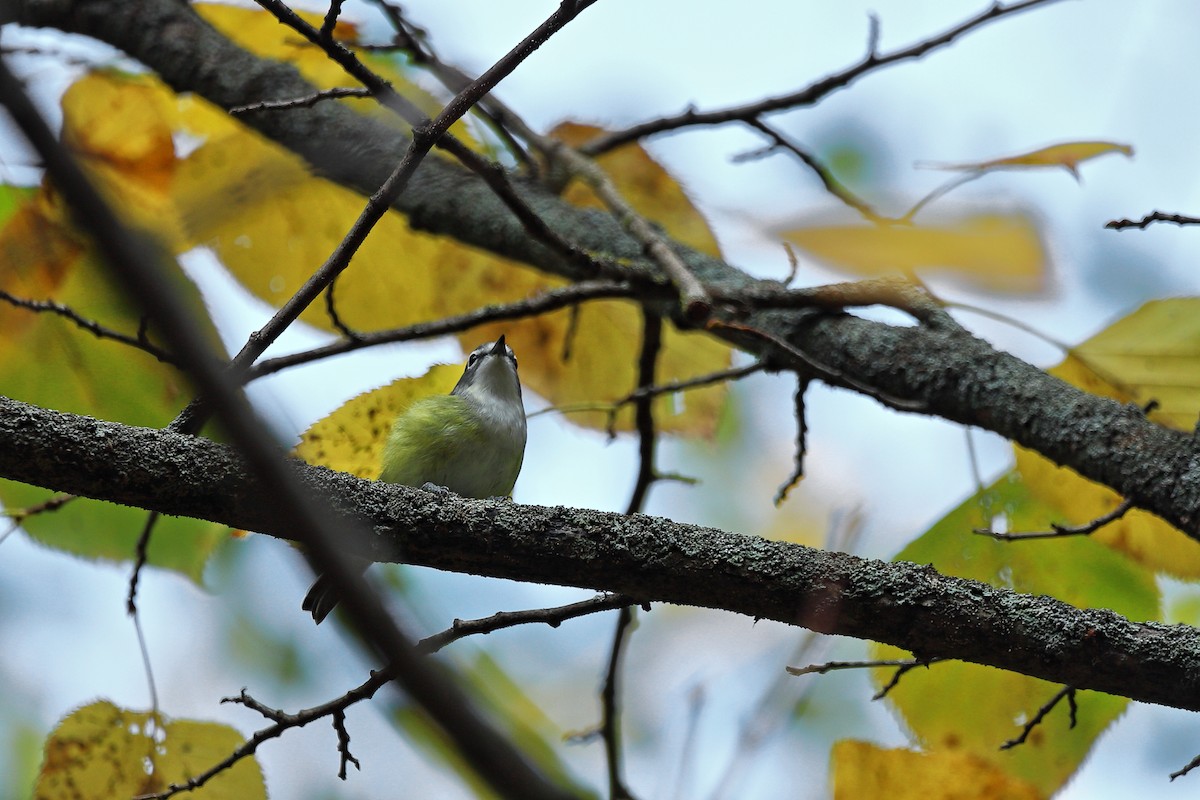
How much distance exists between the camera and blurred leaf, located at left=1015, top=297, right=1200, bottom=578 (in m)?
3.16

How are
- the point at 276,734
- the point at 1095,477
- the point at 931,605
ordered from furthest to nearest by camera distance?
the point at 1095,477 < the point at 276,734 < the point at 931,605

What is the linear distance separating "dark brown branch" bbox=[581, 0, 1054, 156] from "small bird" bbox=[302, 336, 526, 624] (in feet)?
3.20

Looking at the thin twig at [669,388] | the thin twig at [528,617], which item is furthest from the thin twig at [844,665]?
the thin twig at [669,388]

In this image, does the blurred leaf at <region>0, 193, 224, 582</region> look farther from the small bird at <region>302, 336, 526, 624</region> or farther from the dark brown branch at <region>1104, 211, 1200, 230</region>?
the dark brown branch at <region>1104, 211, 1200, 230</region>

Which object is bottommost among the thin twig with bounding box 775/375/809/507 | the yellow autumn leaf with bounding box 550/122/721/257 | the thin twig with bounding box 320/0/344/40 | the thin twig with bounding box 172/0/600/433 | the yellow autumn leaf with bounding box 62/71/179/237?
the thin twig with bounding box 775/375/809/507

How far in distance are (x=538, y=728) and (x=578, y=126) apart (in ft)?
8.18

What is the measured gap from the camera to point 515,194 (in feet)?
10.4

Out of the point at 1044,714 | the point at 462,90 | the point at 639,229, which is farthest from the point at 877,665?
the point at 462,90

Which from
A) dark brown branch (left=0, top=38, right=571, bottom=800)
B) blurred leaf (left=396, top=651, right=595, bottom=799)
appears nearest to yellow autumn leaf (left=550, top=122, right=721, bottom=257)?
blurred leaf (left=396, top=651, right=595, bottom=799)

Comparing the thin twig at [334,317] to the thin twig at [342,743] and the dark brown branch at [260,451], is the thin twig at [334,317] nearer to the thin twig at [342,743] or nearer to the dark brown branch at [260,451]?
the thin twig at [342,743]

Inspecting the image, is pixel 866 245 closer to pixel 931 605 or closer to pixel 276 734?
pixel 931 605

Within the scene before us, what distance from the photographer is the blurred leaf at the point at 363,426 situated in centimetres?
305

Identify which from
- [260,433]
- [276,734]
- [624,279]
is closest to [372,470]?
[276,734]

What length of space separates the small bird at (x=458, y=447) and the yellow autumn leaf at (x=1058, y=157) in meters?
1.97
